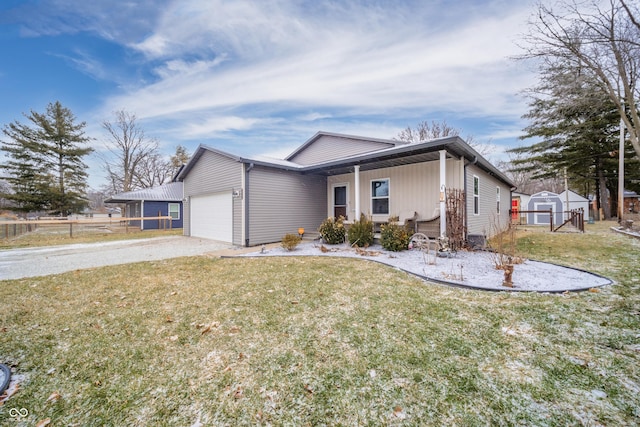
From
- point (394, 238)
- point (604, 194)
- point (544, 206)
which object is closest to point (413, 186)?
point (394, 238)

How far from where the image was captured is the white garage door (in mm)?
9876

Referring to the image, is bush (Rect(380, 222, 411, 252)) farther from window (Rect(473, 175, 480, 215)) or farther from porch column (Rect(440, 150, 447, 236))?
window (Rect(473, 175, 480, 215))

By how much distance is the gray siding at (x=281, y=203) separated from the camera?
9.16 metres

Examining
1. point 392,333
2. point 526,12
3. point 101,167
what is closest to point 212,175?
point 392,333

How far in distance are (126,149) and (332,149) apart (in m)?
23.8

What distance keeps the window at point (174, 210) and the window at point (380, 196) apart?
52.8 ft

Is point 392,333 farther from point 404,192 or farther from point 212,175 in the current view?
point 212,175

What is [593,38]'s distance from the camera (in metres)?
8.55

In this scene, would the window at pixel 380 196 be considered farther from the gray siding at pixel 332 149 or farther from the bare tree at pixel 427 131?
the bare tree at pixel 427 131

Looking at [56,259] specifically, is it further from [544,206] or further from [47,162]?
[544,206]

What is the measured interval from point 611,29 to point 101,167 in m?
35.6

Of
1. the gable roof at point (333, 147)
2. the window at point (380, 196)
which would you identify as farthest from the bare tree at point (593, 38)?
the window at point (380, 196)

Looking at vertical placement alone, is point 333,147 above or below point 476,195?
above

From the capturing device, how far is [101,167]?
25.3m
